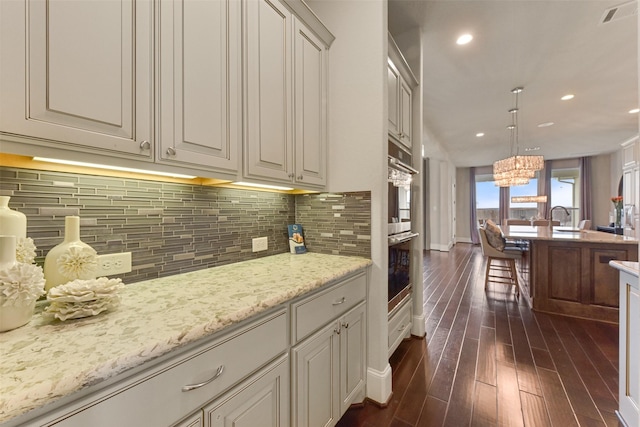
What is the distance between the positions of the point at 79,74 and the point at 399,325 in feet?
7.65

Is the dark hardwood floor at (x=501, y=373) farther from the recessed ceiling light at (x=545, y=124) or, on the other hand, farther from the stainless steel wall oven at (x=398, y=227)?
the recessed ceiling light at (x=545, y=124)

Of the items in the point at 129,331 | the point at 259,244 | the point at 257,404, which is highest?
the point at 259,244

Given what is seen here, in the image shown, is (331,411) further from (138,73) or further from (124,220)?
(138,73)

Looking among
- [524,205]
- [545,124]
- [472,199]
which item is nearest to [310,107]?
[545,124]

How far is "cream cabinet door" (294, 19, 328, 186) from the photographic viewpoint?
1.57 meters

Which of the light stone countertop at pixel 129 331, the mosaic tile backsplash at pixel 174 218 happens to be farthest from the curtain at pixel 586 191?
the light stone countertop at pixel 129 331

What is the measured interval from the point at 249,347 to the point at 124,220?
0.76 meters

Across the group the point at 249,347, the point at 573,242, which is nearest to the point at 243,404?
the point at 249,347

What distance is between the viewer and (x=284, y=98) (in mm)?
1468

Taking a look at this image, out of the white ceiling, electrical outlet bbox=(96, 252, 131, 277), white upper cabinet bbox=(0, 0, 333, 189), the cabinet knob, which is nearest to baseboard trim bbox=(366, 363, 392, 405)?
the cabinet knob

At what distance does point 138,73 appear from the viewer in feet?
2.90

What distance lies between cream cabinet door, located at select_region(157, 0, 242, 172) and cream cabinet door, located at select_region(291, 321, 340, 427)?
0.90 m

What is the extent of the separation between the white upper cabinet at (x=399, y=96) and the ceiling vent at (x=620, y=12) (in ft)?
5.74

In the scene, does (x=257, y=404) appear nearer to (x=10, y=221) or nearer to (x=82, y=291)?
(x=82, y=291)
